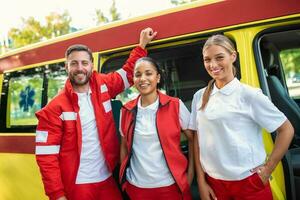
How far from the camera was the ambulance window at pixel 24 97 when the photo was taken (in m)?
3.54

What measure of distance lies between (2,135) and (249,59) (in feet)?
8.69

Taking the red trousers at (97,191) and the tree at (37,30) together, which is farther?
the tree at (37,30)

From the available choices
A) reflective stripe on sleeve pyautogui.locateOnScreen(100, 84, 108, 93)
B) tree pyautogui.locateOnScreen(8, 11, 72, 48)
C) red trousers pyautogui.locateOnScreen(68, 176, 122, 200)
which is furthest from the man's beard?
tree pyautogui.locateOnScreen(8, 11, 72, 48)

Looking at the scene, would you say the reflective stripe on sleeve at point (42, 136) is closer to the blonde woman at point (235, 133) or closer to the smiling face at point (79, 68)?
the smiling face at point (79, 68)

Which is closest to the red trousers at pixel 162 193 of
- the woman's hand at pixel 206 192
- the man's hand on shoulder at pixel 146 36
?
the woman's hand at pixel 206 192

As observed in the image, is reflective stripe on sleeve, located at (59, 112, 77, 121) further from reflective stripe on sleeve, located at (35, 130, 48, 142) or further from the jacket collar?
the jacket collar

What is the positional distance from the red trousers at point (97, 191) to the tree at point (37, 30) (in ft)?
51.9

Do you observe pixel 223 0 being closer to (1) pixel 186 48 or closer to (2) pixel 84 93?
(1) pixel 186 48

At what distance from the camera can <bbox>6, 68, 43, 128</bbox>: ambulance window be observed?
354 cm

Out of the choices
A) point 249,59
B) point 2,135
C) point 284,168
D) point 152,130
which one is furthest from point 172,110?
point 2,135

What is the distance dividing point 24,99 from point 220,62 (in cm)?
241

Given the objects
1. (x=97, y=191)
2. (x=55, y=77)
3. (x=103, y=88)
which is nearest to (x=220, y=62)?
(x=103, y=88)

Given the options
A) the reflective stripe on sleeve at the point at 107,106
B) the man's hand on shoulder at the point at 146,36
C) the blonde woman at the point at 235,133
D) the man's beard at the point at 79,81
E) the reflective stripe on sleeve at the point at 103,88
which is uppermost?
the man's hand on shoulder at the point at 146,36

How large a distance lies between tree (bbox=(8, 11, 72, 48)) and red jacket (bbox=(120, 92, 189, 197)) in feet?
52.6
